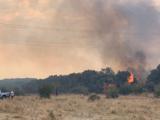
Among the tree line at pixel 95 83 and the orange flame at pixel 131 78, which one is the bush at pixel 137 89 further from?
the orange flame at pixel 131 78

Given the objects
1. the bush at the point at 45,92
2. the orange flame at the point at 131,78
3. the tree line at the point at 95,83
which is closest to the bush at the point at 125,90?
the tree line at the point at 95,83

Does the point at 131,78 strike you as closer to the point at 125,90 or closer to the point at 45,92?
the point at 125,90

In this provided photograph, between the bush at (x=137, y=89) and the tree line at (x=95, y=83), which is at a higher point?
the tree line at (x=95, y=83)

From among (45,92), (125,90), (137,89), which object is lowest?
(45,92)

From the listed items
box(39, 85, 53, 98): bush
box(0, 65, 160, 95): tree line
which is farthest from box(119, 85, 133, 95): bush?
box(39, 85, 53, 98): bush

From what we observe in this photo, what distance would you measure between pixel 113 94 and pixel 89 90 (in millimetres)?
46559

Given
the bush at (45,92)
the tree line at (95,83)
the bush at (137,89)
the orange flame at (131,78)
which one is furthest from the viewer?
the orange flame at (131,78)

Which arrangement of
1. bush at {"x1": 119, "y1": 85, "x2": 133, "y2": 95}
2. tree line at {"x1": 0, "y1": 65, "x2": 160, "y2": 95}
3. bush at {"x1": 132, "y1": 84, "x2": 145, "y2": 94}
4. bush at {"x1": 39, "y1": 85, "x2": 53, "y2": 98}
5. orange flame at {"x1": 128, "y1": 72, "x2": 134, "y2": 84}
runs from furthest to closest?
orange flame at {"x1": 128, "y1": 72, "x2": 134, "y2": 84} → tree line at {"x1": 0, "y1": 65, "x2": 160, "y2": 95} → bush at {"x1": 119, "y1": 85, "x2": 133, "y2": 95} → bush at {"x1": 132, "y1": 84, "x2": 145, "y2": 94} → bush at {"x1": 39, "y1": 85, "x2": 53, "y2": 98}

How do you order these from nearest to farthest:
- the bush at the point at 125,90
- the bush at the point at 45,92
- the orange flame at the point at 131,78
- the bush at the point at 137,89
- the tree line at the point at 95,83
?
the bush at the point at 45,92 < the bush at the point at 137,89 < the bush at the point at 125,90 < the tree line at the point at 95,83 < the orange flame at the point at 131,78

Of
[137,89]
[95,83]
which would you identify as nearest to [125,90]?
[137,89]

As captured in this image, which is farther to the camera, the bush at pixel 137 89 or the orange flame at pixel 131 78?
the orange flame at pixel 131 78

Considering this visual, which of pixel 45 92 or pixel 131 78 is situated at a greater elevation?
pixel 131 78

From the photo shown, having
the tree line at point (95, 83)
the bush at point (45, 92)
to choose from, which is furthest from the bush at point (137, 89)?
the bush at point (45, 92)

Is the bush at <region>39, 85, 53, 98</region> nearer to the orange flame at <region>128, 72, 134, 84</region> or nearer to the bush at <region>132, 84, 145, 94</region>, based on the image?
the bush at <region>132, 84, 145, 94</region>
